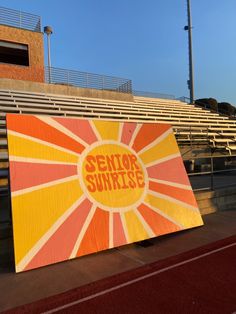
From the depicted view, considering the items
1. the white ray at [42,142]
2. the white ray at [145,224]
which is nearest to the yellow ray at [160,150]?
the white ray at [145,224]

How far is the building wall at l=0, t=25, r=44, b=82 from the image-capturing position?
18.9 metres

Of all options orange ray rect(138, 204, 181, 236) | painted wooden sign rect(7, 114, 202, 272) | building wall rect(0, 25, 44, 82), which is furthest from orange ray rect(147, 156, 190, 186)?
building wall rect(0, 25, 44, 82)

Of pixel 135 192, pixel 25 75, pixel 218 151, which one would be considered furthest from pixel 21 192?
pixel 25 75

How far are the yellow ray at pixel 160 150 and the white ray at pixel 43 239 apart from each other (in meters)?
1.74

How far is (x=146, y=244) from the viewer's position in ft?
18.5

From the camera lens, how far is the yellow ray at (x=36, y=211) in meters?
4.44

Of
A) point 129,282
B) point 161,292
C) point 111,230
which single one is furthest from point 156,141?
point 161,292

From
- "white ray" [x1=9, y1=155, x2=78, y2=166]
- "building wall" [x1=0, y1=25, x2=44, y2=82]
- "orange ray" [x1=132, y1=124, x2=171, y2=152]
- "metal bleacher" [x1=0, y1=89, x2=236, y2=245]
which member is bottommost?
"white ray" [x1=9, y1=155, x2=78, y2=166]

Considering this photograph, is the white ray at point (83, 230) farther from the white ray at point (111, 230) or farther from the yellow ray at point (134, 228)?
the yellow ray at point (134, 228)

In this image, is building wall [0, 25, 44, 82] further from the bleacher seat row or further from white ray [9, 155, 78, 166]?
white ray [9, 155, 78, 166]

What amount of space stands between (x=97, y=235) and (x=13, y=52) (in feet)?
62.0

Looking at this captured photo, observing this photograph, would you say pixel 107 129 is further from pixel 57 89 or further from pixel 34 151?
pixel 57 89

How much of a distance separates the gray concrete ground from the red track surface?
18 centimetres

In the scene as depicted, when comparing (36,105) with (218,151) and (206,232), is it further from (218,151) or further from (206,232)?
(206,232)
